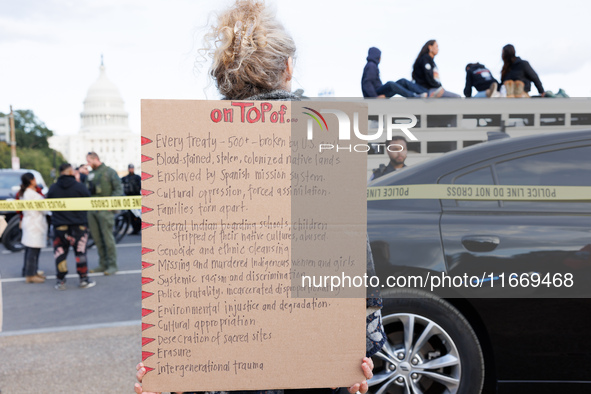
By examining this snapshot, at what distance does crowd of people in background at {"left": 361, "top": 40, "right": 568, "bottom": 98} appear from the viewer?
523cm

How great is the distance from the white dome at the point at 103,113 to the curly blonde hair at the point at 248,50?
104695 millimetres

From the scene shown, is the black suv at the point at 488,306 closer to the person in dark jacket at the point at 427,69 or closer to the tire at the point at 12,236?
the person in dark jacket at the point at 427,69

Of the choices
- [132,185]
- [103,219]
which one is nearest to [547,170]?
[103,219]

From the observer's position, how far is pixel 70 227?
7180 mm

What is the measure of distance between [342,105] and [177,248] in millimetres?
586

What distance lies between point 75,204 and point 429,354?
229 inches

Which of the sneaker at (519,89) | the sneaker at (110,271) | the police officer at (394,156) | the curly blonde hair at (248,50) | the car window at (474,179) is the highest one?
the sneaker at (519,89)

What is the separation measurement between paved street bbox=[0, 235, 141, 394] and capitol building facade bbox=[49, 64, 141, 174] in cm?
9732

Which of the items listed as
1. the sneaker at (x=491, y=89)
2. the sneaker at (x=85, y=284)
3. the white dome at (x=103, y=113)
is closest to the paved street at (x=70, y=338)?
the sneaker at (x=85, y=284)

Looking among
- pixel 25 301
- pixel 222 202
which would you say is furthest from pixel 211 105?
pixel 25 301

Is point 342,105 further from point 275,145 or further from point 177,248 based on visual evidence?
point 177,248

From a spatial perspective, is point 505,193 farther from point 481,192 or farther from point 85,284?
point 85,284

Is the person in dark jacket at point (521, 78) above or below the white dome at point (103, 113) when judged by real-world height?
below

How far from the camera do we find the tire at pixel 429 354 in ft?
8.93
